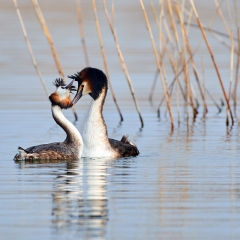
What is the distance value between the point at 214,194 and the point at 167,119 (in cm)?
730

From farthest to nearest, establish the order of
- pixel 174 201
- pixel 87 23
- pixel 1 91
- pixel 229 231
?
pixel 87 23
pixel 1 91
pixel 174 201
pixel 229 231

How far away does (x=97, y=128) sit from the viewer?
465 inches

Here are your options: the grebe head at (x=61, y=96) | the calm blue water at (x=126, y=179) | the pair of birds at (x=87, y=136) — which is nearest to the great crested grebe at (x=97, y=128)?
the pair of birds at (x=87, y=136)

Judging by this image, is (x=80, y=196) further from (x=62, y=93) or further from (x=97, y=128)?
(x=62, y=93)

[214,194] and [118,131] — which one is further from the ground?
[118,131]

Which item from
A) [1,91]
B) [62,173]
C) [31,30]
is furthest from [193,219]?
[31,30]

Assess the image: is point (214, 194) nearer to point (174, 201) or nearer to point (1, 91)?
point (174, 201)

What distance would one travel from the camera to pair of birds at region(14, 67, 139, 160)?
11578 millimetres

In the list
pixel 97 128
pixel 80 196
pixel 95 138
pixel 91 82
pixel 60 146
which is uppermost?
pixel 91 82

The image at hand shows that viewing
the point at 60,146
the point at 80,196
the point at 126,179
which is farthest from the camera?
the point at 60,146

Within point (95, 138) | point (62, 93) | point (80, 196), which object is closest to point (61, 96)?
point (62, 93)

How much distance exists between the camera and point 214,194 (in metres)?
8.98

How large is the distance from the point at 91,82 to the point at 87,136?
782 millimetres

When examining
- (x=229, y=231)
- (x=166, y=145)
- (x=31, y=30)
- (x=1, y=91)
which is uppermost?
(x=31, y=30)
